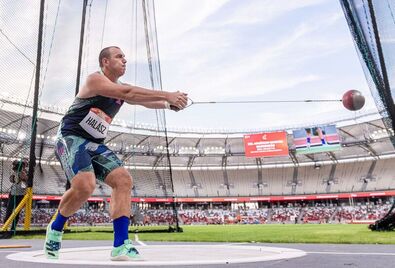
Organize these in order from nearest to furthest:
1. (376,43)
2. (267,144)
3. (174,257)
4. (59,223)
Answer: (59,223) < (174,257) < (376,43) < (267,144)

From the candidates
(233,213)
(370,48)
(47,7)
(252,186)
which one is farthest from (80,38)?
(252,186)

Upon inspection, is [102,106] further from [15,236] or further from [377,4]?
[15,236]

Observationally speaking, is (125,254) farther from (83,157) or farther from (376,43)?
(376,43)

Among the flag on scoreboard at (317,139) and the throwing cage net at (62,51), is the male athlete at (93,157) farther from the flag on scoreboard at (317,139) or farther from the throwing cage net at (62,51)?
the flag on scoreboard at (317,139)

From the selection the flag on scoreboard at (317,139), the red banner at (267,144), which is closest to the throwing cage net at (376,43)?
the flag on scoreboard at (317,139)

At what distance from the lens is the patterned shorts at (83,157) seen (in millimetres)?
3117

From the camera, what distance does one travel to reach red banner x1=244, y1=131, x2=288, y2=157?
43.7 m

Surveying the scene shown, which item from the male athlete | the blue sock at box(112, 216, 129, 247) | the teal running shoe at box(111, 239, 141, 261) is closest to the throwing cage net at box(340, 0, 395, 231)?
the male athlete

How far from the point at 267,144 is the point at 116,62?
42027mm

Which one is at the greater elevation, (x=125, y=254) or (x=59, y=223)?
(x=59, y=223)

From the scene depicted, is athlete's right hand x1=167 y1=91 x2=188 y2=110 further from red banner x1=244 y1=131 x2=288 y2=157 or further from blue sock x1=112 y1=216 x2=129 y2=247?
red banner x1=244 y1=131 x2=288 y2=157

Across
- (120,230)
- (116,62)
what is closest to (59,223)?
(120,230)

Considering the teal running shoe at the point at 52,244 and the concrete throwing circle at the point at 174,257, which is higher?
the teal running shoe at the point at 52,244

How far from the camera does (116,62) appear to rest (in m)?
A: 3.35
